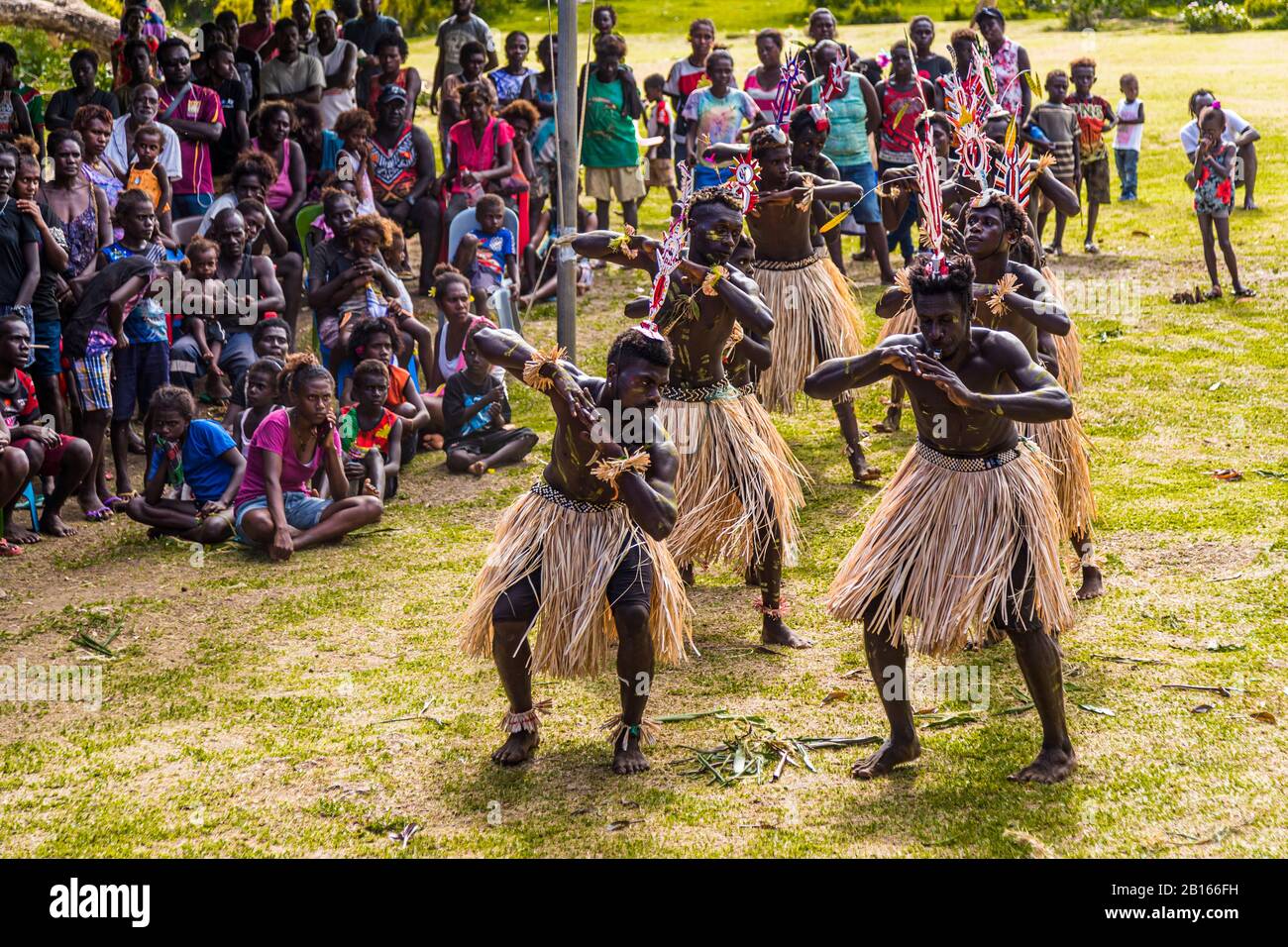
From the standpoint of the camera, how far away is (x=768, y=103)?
12984 millimetres

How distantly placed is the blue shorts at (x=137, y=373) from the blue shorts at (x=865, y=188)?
5.29 meters

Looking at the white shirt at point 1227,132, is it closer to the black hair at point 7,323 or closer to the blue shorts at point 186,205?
the blue shorts at point 186,205

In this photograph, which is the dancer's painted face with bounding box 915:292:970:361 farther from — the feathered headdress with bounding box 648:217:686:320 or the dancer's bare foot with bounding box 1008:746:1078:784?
the dancer's bare foot with bounding box 1008:746:1078:784

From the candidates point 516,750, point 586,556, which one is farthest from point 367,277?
point 516,750

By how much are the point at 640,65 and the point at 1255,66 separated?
8.17 meters

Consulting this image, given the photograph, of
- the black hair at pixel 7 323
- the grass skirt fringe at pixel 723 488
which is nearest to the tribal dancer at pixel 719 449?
the grass skirt fringe at pixel 723 488

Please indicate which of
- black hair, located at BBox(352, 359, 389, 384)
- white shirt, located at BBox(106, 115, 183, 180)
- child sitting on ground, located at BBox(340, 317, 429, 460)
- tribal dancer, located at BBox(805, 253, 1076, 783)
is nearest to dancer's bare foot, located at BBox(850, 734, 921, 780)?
tribal dancer, located at BBox(805, 253, 1076, 783)

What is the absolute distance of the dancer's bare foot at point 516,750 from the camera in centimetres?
540

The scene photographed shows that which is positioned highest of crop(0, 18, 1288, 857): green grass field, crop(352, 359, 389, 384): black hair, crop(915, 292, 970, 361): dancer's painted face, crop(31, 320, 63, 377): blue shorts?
crop(915, 292, 970, 361): dancer's painted face

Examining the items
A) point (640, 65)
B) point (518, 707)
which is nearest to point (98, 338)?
point (518, 707)

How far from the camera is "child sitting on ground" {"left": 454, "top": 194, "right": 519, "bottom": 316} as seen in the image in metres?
10.1

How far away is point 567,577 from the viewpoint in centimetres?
534

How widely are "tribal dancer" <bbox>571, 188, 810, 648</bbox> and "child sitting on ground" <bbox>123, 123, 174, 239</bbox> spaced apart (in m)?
4.56
